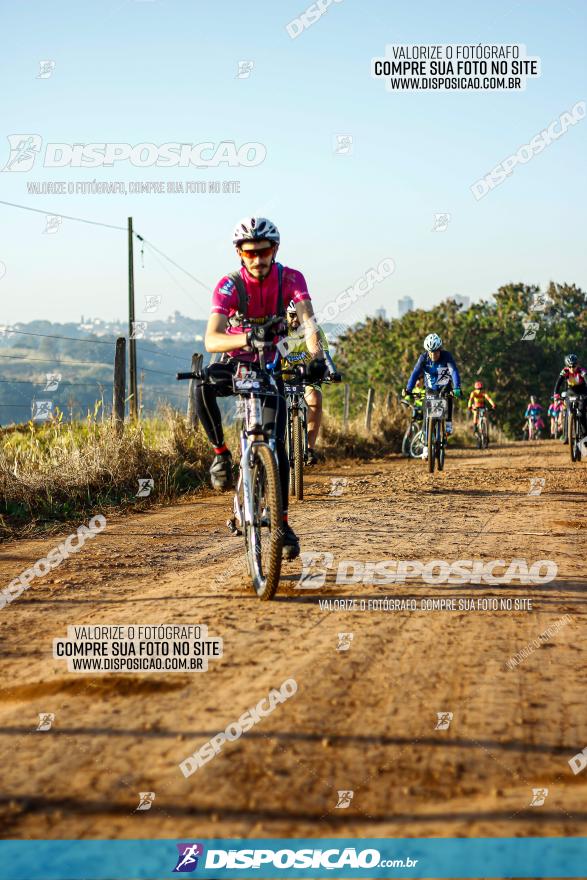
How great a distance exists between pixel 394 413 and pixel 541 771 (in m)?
20.3

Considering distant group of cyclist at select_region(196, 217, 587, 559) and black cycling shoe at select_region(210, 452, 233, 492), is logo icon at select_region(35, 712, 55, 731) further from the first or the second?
black cycling shoe at select_region(210, 452, 233, 492)

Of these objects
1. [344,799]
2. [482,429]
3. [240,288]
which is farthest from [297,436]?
[482,429]

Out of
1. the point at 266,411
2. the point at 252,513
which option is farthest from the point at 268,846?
the point at 266,411

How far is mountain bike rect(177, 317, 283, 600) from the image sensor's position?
530 centimetres

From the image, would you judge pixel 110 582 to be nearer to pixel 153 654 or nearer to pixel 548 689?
pixel 153 654

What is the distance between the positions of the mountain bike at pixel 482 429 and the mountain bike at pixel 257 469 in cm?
1939

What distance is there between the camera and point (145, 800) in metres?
2.85

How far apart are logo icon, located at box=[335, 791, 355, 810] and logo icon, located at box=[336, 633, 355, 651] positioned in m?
1.44

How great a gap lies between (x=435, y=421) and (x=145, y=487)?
5.08 m

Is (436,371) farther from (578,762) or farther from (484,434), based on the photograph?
(578,762)

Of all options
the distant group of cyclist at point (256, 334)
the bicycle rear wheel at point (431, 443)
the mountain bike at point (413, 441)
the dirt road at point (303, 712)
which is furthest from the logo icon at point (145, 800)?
the mountain bike at point (413, 441)

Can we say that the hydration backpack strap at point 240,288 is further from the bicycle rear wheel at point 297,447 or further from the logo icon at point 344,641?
the bicycle rear wheel at point 297,447

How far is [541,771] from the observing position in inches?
120

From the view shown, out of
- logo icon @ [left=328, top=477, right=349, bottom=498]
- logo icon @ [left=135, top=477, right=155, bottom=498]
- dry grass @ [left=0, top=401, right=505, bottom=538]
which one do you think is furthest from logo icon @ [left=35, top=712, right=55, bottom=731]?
logo icon @ [left=328, top=477, right=349, bottom=498]
